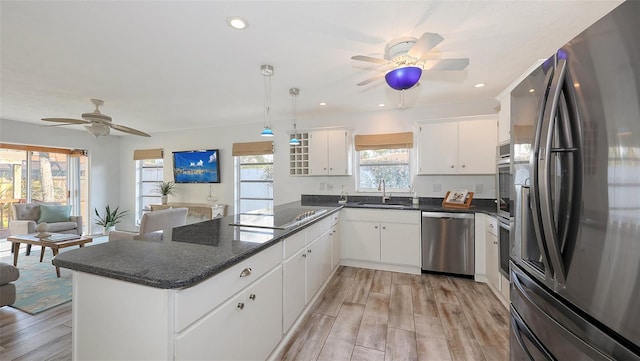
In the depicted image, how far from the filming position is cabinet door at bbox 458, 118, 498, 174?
11.2ft

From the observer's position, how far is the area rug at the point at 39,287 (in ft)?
8.57

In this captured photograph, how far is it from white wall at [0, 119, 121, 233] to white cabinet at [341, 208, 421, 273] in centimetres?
610

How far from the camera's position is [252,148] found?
5.00 meters

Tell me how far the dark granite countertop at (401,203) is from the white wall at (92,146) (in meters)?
5.15

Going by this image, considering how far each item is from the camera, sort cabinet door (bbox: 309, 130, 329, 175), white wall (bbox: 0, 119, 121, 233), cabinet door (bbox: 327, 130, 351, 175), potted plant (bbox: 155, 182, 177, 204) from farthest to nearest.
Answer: potted plant (bbox: 155, 182, 177, 204)
white wall (bbox: 0, 119, 121, 233)
cabinet door (bbox: 309, 130, 329, 175)
cabinet door (bbox: 327, 130, 351, 175)

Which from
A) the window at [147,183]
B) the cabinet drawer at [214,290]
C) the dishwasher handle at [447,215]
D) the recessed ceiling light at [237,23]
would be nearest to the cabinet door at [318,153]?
the dishwasher handle at [447,215]

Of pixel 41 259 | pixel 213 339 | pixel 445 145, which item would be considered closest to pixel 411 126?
pixel 445 145

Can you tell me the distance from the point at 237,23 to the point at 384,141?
2866 millimetres

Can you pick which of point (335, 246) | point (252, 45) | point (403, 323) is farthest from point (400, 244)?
point (252, 45)

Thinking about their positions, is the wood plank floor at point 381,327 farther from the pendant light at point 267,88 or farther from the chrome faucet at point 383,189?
the pendant light at point 267,88

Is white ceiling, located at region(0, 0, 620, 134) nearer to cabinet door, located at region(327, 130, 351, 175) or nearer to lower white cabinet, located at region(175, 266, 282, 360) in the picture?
cabinet door, located at region(327, 130, 351, 175)

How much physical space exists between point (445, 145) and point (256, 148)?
11.0 ft

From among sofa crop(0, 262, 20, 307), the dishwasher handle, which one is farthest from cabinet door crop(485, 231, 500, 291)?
sofa crop(0, 262, 20, 307)

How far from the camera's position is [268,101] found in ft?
12.1
